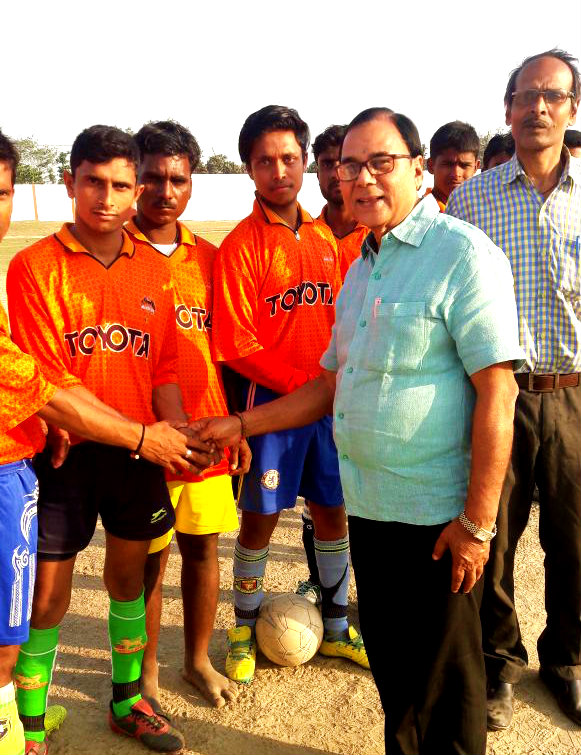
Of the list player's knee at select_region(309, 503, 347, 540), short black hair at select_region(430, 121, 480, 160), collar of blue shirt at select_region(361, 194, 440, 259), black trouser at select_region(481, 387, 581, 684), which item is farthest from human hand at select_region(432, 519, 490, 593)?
short black hair at select_region(430, 121, 480, 160)

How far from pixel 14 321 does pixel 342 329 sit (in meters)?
1.38

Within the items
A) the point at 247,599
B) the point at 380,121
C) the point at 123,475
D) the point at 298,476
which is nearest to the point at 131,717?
the point at 247,599

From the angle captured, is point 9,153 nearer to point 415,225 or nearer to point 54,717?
point 415,225

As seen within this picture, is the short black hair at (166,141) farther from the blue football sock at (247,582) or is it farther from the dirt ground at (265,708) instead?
the dirt ground at (265,708)

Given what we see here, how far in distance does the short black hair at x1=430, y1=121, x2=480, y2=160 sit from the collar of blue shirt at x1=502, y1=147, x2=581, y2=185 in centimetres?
230

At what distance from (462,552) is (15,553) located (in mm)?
1571

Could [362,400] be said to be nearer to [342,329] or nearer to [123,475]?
[342,329]

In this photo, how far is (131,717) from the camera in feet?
11.3

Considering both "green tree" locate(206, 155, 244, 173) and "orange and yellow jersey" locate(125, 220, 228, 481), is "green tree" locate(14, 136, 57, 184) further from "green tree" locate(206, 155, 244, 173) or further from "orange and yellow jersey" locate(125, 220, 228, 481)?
"orange and yellow jersey" locate(125, 220, 228, 481)

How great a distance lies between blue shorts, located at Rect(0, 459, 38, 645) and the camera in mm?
2605

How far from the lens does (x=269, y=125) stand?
12.7 feet

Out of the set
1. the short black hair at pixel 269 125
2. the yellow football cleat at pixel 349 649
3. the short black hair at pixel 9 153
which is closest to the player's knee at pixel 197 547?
the yellow football cleat at pixel 349 649

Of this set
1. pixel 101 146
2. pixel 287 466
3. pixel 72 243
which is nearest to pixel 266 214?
pixel 101 146

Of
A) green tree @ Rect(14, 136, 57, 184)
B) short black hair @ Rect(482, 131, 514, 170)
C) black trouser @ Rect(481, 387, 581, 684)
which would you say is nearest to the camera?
black trouser @ Rect(481, 387, 581, 684)
